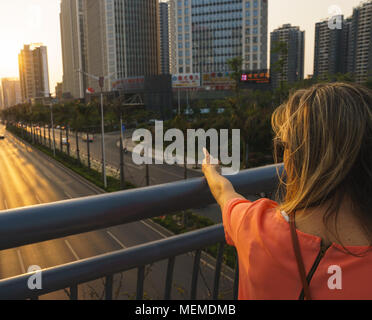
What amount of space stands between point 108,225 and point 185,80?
70402mm

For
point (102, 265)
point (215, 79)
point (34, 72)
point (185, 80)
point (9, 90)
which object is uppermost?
point (34, 72)

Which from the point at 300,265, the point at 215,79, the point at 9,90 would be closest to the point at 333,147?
the point at 300,265

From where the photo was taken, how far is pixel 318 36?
60.8 meters

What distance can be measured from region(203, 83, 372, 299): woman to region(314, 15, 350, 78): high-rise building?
60.3m

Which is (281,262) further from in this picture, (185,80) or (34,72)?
(34,72)

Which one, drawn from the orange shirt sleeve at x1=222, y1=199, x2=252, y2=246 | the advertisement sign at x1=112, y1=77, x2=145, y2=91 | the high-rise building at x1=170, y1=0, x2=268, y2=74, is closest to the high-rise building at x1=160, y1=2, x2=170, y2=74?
the high-rise building at x1=170, y1=0, x2=268, y2=74

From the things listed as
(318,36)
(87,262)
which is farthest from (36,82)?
(87,262)

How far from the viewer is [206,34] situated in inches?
3442

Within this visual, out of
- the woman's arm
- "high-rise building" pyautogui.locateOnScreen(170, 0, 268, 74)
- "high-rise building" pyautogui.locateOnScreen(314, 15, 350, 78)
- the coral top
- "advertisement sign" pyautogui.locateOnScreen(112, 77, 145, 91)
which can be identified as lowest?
the coral top

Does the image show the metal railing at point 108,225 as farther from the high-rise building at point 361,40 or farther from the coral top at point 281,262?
the high-rise building at point 361,40

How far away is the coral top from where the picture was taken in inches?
35.4

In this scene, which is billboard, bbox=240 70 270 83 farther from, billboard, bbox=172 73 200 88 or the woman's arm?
the woman's arm
